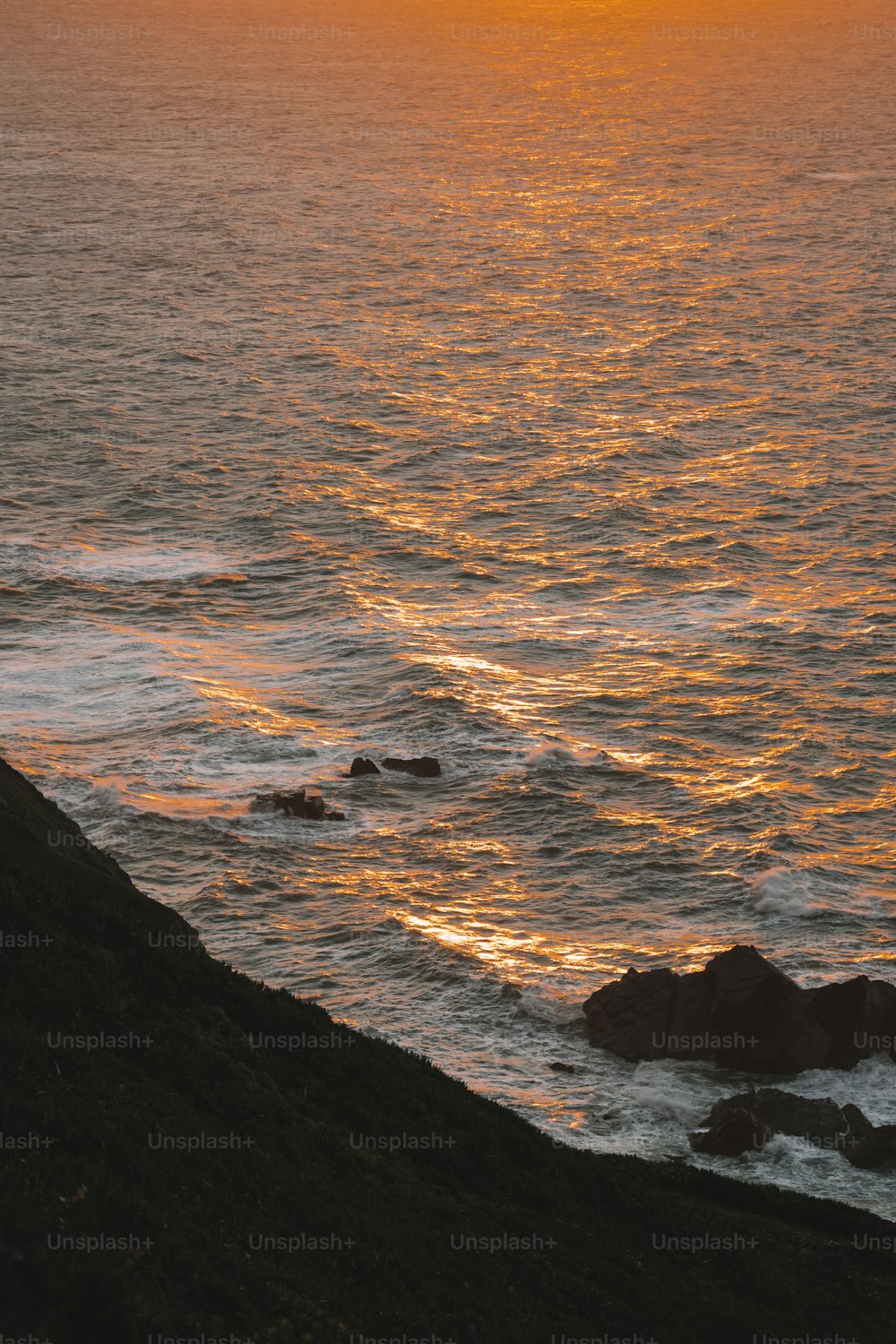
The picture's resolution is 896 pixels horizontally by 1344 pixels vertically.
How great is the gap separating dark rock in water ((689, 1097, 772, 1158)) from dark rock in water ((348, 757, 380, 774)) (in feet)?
76.1

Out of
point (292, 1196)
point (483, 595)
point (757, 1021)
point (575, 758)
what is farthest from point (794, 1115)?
point (483, 595)

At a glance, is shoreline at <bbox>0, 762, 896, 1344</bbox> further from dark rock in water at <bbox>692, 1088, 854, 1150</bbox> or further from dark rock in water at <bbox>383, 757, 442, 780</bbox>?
dark rock in water at <bbox>383, 757, 442, 780</bbox>

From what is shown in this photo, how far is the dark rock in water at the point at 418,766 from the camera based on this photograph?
59.5m

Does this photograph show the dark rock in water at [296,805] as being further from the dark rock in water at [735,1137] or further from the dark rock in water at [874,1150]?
the dark rock in water at [874,1150]

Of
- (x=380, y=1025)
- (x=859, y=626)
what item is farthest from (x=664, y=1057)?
(x=859, y=626)

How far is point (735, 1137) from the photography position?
131 feet

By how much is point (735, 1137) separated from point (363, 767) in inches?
951

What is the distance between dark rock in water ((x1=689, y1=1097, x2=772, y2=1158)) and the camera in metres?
39.9

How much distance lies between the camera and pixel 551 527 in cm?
8594

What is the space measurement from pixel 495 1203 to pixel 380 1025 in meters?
17.7

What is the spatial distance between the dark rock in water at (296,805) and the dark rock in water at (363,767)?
7.77 feet

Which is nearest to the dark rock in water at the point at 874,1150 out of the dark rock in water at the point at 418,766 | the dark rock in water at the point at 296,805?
the dark rock in water at the point at 296,805

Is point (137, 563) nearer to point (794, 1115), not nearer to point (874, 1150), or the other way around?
point (794, 1115)

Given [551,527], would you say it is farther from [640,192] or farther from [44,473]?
[640,192]
